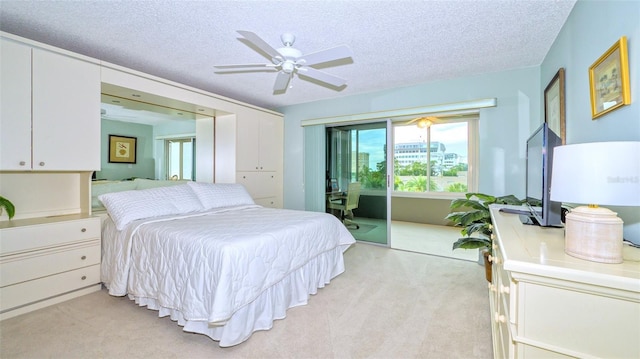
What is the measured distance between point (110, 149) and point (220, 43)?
1829 millimetres

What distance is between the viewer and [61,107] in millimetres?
2359

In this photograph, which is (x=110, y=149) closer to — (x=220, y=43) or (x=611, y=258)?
(x=220, y=43)

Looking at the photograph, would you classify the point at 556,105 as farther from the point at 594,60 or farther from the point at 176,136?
the point at 176,136

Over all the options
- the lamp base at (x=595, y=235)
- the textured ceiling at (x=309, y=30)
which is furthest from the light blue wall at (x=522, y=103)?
the lamp base at (x=595, y=235)

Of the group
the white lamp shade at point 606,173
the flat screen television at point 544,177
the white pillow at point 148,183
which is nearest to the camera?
the white lamp shade at point 606,173

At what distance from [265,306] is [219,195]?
161 centimetres

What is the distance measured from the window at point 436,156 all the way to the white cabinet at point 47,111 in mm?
5115

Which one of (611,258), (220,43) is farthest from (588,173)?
(220,43)

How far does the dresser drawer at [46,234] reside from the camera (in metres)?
2.04

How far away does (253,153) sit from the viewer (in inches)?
171

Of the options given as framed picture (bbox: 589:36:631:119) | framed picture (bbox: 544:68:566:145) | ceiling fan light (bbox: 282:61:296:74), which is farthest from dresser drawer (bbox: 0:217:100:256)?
framed picture (bbox: 544:68:566:145)

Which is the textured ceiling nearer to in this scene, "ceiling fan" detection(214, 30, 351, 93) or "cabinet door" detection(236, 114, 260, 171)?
"ceiling fan" detection(214, 30, 351, 93)

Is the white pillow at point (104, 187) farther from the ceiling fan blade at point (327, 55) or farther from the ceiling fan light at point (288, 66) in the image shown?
the ceiling fan blade at point (327, 55)

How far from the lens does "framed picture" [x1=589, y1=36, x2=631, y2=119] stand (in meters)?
1.28
